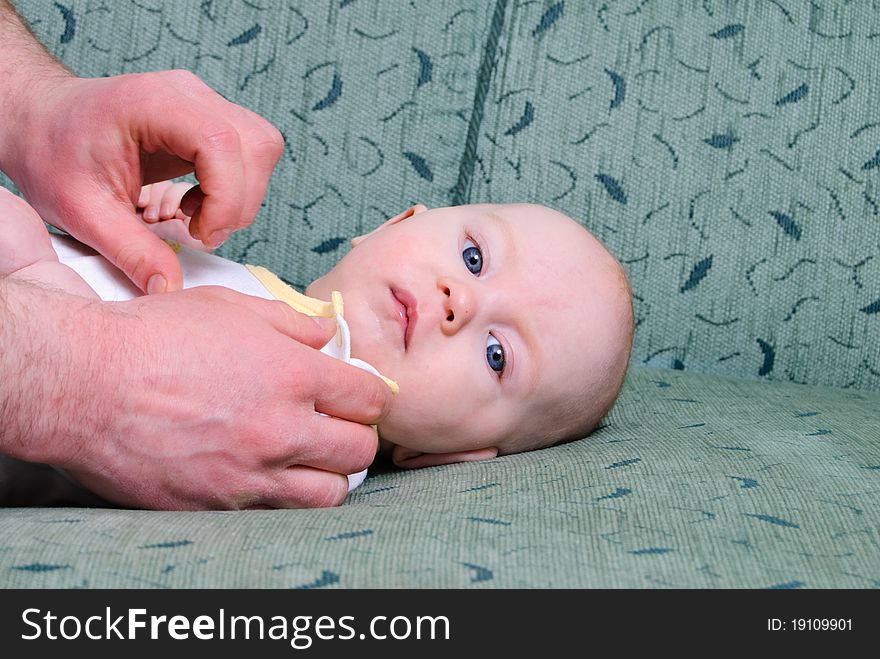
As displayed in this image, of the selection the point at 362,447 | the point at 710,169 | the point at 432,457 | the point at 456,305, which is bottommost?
the point at 432,457

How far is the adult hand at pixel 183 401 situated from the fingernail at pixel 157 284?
2.9 inches

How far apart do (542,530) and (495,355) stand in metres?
0.44

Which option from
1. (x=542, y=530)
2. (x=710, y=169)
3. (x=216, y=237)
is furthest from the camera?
(x=710, y=169)

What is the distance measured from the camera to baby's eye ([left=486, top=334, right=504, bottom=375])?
48.9 inches

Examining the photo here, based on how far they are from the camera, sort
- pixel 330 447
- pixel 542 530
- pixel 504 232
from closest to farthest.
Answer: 1. pixel 542 530
2. pixel 330 447
3. pixel 504 232

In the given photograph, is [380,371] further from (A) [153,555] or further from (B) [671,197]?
(B) [671,197]

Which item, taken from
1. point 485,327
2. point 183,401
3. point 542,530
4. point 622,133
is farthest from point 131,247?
point 622,133

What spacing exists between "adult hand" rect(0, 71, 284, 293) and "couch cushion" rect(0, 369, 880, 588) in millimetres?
307

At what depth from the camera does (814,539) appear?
85 centimetres

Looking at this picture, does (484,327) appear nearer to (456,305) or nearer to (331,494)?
(456,305)

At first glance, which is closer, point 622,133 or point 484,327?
point 484,327

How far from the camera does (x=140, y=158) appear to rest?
3.66 ft

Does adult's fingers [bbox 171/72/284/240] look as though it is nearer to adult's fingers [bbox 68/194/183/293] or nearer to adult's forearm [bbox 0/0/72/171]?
adult's fingers [bbox 68/194/183/293]

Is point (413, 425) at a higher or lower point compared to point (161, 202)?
lower
